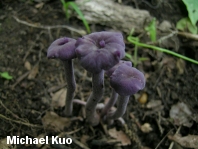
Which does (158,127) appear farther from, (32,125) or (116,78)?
(32,125)

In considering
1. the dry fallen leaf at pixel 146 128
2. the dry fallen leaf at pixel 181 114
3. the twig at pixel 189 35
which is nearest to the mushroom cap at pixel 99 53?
the dry fallen leaf at pixel 146 128

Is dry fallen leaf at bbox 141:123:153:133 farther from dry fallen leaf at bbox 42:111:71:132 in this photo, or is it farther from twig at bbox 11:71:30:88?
twig at bbox 11:71:30:88

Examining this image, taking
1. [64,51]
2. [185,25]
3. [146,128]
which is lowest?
[146,128]

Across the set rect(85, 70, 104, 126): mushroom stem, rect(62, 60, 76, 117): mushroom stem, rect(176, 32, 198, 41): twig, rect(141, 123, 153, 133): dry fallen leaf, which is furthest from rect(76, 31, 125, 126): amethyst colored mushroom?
rect(176, 32, 198, 41): twig

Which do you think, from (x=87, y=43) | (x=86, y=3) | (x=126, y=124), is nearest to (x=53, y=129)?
(x=126, y=124)

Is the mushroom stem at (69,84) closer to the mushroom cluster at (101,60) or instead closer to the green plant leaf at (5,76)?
the mushroom cluster at (101,60)

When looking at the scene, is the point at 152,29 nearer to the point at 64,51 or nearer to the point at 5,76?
the point at 64,51

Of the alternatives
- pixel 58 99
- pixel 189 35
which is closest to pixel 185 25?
pixel 189 35
